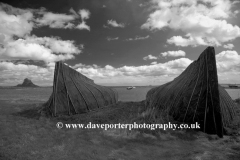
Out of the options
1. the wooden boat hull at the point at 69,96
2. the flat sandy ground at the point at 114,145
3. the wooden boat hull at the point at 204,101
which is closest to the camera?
the flat sandy ground at the point at 114,145

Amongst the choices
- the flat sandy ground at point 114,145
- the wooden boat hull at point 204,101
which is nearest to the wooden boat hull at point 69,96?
the flat sandy ground at point 114,145

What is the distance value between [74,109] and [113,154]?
8316 mm

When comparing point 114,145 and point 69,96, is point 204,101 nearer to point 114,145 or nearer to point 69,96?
point 114,145

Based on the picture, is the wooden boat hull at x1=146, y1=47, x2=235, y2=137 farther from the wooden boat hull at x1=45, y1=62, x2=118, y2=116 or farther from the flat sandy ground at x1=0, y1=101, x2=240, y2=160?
the wooden boat hull at x1=45, y1=62, x2=118, y2=116

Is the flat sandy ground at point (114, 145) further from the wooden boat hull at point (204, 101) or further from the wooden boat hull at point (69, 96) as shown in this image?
the wooden boat hull at point (69, 96)

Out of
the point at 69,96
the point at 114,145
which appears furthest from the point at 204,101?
the point at 69,96

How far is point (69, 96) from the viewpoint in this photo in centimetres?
1391

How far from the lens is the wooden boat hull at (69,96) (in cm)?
1350

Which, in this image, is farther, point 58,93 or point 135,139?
point 58,93

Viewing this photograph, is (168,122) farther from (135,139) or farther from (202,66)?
(202,66)

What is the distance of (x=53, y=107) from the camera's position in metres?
13.2

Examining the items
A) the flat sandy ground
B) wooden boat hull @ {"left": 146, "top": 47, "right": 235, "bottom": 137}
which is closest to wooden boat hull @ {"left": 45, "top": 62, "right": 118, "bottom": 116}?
the flat sandy ground

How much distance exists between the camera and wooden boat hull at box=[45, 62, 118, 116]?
1350 cm

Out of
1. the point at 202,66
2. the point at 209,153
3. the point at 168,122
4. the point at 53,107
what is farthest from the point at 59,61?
the point at 209,153
